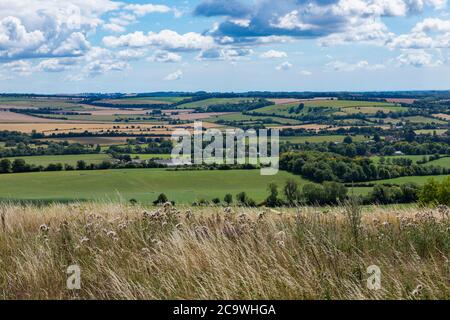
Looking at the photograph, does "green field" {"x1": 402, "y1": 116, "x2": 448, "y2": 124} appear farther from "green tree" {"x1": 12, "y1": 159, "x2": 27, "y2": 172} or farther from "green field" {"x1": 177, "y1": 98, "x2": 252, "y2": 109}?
"green tree" {"x1": 12, "y1": 159, "x2": 27, "y2": 172}

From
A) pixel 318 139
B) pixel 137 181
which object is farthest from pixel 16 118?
pixel 137 181

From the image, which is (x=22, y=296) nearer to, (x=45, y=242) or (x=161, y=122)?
(x=45, y=242)

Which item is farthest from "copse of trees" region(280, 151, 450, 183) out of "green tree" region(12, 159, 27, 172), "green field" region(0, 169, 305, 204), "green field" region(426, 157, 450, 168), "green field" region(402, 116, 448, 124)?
"green field" region(402, 116, 448, 124)

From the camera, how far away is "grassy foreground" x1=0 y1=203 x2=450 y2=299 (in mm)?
4996

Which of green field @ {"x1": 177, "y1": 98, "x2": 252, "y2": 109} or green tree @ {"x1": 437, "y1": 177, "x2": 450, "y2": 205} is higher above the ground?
green field @ {"x1": 177, "y1": 98, "x2": 252, "y2": 109}

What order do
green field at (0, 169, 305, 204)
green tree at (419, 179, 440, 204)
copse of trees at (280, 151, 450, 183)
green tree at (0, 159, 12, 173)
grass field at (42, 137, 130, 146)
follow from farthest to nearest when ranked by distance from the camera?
grass field at (42, 137, 130, 146)
green tree at (0, 159, 12, 173)
copse of trees at (280, 151, 450, 183)
green field at (0, 169, 305, 204)
green tree at (419, 179, 440, 204)

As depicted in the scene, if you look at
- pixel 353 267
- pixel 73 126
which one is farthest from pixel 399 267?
pixel 73 126

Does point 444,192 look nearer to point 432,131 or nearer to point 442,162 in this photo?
point 442,162

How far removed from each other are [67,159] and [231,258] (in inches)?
2905

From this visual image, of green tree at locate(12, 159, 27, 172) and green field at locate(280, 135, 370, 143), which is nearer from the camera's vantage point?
green tree at locate(12, 159, 27, 172)

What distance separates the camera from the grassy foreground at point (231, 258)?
4996 millimetres

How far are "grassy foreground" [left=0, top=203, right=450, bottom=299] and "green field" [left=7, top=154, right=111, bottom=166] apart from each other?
214 feet

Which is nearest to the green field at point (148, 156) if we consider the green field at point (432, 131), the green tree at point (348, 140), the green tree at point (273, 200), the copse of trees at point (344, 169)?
the copse of trees at point (344, 169)

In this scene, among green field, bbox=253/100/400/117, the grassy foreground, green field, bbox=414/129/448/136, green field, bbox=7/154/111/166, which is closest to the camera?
the grassy foreground
